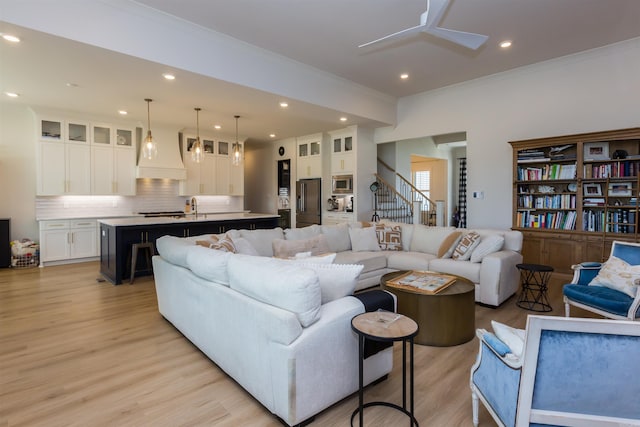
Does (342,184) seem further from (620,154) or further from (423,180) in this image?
(620,154)

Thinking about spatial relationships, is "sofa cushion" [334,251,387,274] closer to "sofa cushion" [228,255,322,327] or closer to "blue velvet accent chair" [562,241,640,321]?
"blue velvet accent chair" [562,241,640,321]

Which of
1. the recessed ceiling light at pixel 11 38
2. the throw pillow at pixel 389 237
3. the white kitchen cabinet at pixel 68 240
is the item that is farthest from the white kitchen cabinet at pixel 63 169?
the throw pillow at pixel 389 237

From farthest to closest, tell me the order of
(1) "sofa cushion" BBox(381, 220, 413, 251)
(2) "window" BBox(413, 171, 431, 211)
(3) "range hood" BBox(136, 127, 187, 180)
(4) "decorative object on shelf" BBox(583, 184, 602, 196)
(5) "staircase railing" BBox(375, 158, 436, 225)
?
(2) "window" BBox(413, 171, 431, 211), (5) "staircase railing" BBox(375, 158, 436, 225), (3) "range hood" BBox(136, 127, 187, 180), (1) "sofa cushion" BBox(381, 220, 413, 251), (4) "decorative object on shelf" BBox(583, 184, 602, 196)

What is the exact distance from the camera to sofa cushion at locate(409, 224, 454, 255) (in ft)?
15.9

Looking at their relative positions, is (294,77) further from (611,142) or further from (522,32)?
Answer: (611,142)

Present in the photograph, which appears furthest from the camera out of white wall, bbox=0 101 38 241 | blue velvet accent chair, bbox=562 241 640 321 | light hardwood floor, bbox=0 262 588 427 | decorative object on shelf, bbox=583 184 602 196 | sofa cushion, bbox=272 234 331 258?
white wall, bbox=0 101 38 241

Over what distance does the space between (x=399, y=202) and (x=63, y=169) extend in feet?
24.0

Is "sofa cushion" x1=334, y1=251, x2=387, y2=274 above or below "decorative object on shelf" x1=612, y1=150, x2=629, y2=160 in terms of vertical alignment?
below

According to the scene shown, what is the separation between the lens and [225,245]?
3436 millimetres

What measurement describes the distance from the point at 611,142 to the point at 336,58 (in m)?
4.34

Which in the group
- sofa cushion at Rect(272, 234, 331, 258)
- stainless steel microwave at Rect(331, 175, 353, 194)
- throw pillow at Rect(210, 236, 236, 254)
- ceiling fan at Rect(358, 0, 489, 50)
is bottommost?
sofa cushion at Rect(272, 234, 331, 258)

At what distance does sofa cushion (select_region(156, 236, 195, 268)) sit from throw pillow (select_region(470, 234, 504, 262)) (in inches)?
131

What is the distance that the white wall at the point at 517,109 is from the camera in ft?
16.1

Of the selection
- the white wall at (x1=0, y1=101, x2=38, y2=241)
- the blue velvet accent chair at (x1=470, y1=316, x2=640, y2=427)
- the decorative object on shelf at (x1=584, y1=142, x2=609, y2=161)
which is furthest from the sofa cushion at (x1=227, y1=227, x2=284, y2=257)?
the white wall at (x1=0, y1=101, x2=38, y2=241)
